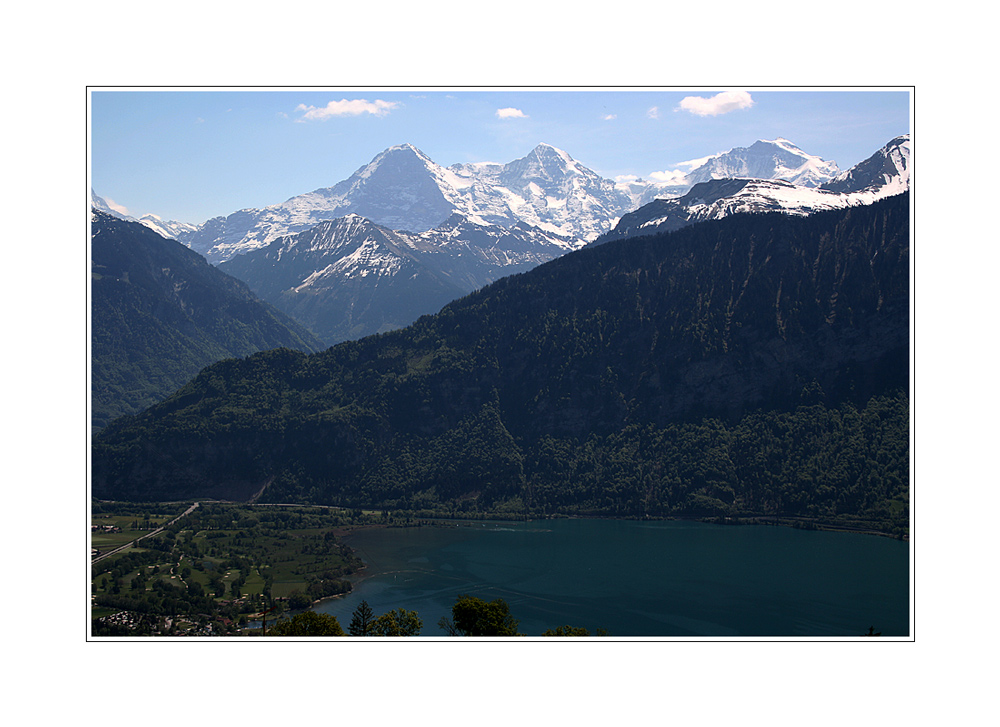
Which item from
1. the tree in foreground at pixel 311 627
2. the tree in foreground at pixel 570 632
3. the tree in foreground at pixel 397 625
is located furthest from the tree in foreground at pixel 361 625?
the tree in foreground at pixel 570 632

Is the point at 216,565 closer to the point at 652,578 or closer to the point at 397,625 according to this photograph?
the point at 397,625

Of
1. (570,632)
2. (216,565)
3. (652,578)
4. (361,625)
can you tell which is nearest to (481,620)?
(570,632)
